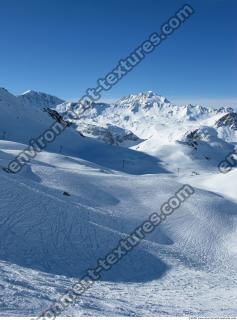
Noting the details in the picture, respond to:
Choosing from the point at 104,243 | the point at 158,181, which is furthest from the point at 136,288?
the point at 158,181

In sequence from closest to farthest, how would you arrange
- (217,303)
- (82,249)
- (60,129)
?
(217,303) < (82,249) < (60,129)

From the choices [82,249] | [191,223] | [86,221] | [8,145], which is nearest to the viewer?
[82,249]

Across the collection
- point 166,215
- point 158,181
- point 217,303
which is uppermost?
point 158,181

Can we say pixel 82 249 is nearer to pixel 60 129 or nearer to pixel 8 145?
pixel 8 145

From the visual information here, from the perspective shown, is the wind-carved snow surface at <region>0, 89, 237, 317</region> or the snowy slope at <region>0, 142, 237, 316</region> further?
the snowy slope at <region>0, 142, 237, 316</region>

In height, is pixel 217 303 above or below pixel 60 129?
below

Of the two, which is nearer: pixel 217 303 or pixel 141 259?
pixel 217 303

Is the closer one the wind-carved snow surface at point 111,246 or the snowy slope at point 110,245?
the wind-carved snow surface at point 111,246

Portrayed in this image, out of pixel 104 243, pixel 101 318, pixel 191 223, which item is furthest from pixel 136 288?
pixel 191 223

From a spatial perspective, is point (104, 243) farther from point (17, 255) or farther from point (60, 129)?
point (60, 129)
